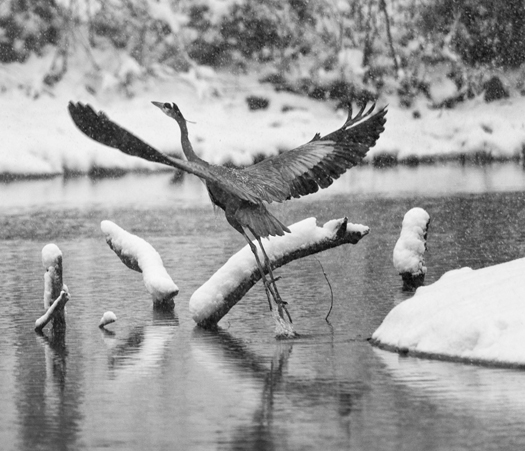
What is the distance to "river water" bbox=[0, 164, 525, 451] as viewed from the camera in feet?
35.9

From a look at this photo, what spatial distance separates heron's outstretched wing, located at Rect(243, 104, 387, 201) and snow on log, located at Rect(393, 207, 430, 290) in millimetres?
3304

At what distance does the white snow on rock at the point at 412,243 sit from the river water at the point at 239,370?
38cm

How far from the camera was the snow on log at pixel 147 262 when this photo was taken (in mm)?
17688

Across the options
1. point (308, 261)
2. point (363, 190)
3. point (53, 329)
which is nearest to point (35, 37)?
point (363, 190)

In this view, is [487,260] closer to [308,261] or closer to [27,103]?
[308,261]

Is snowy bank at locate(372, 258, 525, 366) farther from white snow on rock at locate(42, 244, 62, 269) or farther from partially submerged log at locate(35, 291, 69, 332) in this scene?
white snow on rock at locate(42, 244, 62, 269)

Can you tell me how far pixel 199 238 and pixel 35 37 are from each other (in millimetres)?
40304

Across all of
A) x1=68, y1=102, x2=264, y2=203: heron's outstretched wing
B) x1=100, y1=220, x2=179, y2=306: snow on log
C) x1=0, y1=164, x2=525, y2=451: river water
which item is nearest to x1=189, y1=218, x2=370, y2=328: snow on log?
x1=0, y1=164, x2=525, y2=451: river water

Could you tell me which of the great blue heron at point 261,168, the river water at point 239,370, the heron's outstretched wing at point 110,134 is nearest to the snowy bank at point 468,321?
the river water at point 239,370

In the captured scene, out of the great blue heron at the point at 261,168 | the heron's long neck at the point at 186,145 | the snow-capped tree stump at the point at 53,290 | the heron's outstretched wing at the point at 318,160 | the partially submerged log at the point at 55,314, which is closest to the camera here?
the great blue heron at the point at 261,168

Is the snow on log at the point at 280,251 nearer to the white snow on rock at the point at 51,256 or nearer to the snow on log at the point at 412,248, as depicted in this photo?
the white snow on rock at the point at 51,256

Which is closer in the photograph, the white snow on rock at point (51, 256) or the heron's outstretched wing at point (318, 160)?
the heron's outstretched wing at point (318, 160)

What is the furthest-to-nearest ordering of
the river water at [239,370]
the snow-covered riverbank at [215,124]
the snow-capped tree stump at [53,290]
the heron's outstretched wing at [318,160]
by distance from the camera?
the snow-covered riverbank at [215,124], the snow-capped tree stump at [53,290], the heron's outstretched wing at [318,160], the river water at [239,370]

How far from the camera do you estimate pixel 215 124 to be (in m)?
62.2
